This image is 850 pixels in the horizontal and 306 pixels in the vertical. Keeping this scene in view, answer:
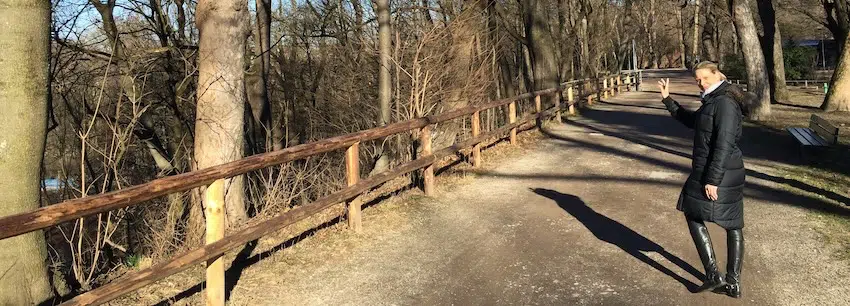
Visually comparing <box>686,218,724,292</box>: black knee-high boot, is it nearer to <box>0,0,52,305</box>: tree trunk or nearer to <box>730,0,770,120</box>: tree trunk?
<box>0,0,52,305</box>: tree trunk

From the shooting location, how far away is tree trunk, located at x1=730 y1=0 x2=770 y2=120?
1553 centimetres

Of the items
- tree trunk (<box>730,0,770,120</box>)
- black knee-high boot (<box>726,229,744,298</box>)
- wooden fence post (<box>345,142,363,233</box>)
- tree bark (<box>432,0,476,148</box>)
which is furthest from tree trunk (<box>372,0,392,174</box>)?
tree trunk (<box>730,0,770,120</box>)

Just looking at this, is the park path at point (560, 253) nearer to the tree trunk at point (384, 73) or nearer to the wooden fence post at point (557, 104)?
the tree trunk at point (384, 73)

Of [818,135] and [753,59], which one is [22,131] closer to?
[818,135]

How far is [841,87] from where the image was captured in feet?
59.1

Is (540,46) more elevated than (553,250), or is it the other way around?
(540,46)

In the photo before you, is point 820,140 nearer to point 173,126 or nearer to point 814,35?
point 173,126

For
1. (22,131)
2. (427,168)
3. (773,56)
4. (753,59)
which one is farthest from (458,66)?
(773,56)

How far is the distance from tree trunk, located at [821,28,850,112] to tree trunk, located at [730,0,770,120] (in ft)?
12.8

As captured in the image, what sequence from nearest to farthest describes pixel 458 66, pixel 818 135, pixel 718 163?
1. pixel 718 163
2. pixel 818 135
3. pixel 458 66

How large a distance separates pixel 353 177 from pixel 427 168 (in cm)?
197

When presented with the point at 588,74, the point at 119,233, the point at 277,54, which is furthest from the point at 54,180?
the point at 588,74

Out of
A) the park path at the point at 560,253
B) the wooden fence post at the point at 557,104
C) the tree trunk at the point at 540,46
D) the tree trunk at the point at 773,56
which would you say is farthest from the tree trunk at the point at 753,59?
the park path at the point at 560,253

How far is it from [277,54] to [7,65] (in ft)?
51.7
